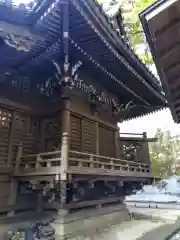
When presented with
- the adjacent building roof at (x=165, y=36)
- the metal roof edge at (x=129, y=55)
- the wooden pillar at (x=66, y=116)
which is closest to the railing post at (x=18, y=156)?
the wooden pillar at (x=66, y=116)

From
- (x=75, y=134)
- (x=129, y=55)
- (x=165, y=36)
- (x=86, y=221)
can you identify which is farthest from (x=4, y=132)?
(x=165, y=36)

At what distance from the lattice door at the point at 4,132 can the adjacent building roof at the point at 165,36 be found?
446 cm

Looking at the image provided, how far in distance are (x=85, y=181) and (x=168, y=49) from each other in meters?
4.33

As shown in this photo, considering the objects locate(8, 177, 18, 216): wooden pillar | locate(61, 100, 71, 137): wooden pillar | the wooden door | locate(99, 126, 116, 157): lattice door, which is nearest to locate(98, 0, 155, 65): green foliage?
locate(99, 126, 116, 157): lattice door

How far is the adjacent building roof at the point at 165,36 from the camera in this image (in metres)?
2.78

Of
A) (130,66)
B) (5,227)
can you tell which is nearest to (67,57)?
(130,66)

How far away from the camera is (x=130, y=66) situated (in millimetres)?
7363

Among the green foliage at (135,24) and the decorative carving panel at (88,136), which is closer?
the decorative carving panel at (88,136)

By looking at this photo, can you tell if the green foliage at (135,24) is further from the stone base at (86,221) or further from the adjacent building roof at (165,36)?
the adjacent building roof at (165,36)

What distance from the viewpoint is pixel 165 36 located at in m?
3.25

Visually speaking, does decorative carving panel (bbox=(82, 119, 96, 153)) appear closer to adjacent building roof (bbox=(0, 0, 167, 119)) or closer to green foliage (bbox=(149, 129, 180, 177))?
adjacent building roof (bbox=(0, 0, 167, 119))

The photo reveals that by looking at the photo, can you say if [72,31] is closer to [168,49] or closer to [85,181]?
[168,49]

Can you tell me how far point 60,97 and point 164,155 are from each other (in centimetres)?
2326

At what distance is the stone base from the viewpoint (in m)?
6.69
